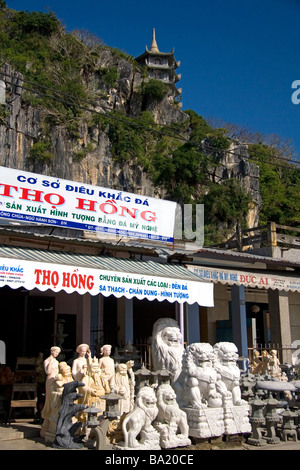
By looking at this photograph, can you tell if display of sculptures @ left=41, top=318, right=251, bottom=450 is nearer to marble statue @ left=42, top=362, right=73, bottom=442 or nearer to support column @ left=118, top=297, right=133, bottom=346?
marble statue @ left=42, top=362, right=73, bottom=442

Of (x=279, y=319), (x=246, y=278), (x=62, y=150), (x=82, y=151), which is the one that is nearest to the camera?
(x=246, y=278)

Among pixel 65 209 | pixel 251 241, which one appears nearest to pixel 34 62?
pixel 251 241

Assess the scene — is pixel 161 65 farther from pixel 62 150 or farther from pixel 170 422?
pixel 170 422

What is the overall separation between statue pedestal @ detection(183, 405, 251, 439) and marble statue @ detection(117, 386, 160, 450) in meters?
0.71

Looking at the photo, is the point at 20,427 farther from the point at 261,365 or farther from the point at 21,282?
the point at 261,365

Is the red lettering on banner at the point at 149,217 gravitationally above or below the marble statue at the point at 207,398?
above

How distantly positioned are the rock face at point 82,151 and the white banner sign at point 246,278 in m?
25.2

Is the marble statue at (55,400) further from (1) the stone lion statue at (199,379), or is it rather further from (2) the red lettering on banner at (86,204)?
(2) the red lettering on banner at (86,204)

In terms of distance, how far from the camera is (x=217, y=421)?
6.05 meters

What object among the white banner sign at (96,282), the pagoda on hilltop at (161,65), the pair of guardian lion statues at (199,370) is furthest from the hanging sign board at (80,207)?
the pagoda on hilltop at (161,65)

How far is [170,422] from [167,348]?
1.58m

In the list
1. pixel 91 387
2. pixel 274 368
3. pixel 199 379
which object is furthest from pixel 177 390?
pixel 274 368

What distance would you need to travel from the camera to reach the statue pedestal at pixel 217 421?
5.87 metres
